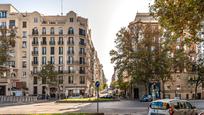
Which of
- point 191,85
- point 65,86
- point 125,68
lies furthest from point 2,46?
point 65,86

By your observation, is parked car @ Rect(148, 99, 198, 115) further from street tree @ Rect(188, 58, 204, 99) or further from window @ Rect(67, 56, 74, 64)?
window @ Rect(67, 56, 74, 64)

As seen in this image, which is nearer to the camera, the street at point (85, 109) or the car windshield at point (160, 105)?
the car windshield at point (160, 105)

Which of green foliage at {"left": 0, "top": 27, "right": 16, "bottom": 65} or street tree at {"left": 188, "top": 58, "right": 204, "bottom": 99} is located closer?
green foliage at {"left": 0, "top": 27, "right": 16, "bottom": 65}

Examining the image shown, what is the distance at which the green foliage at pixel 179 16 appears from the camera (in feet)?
61.5

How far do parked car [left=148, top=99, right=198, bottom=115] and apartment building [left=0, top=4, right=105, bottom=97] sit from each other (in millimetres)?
84401

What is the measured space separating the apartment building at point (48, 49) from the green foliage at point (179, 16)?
279ft

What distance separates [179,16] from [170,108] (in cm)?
484

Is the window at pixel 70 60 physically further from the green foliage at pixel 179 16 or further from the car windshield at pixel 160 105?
the car windshield at pixel 160 105

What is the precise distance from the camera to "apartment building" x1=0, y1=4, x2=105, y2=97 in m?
106

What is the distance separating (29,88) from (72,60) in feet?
46.0

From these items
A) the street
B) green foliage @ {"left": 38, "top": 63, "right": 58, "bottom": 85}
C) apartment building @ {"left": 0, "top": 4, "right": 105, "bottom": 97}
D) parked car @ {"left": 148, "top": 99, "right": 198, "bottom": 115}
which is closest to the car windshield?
parked car @ {"left": 148, "top": 99, "right": 198, "bottom": 115}

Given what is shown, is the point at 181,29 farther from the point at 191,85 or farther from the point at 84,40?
the point at 84,40

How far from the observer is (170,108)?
20.4 meters

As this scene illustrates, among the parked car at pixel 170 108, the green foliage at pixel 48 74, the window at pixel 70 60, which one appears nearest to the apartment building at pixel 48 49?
the window at pixel 70 60
